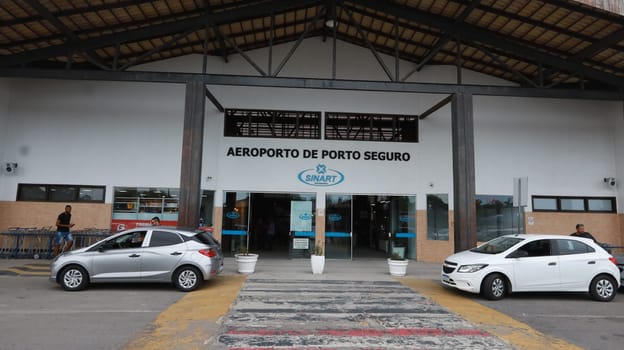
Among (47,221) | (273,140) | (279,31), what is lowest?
(47,221)

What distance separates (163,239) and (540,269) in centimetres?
838

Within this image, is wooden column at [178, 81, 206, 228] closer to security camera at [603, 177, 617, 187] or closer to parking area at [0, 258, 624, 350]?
parking area at [0, 258, 624, 350]

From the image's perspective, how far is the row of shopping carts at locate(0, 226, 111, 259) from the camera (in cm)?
1345

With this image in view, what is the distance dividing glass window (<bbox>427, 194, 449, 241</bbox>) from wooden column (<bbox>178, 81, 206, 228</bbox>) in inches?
349

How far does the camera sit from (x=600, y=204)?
15.8 metres

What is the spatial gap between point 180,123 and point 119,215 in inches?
161

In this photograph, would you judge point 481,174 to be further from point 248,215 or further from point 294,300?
point 294,300

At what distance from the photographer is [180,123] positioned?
50.1ft

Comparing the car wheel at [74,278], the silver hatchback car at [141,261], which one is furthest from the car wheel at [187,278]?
the car wheel at [74,278]

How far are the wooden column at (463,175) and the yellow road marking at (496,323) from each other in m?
2.50

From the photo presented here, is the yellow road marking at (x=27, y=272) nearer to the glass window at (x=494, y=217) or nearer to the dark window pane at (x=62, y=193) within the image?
the dark window pane at (x=62, y=193)

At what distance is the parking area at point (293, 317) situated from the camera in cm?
559

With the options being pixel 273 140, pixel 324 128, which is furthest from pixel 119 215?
pixel 324 128

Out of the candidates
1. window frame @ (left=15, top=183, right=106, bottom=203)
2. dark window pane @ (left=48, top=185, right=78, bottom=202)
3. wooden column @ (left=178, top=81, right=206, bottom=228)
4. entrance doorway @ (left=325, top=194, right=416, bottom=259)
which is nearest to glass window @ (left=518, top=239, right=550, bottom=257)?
entrance doorway @ (left=325, top=194, right=416, bottom=259)
